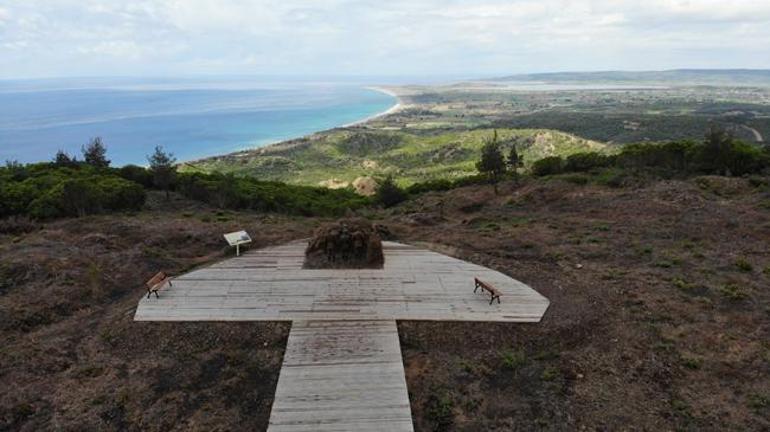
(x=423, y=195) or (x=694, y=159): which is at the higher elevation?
(x=694, y=159)

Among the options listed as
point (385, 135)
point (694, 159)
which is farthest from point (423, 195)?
point (385, 135)

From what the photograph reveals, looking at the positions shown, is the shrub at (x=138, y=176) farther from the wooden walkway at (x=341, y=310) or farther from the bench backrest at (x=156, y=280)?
the bench backrest at (x=156, y=280)

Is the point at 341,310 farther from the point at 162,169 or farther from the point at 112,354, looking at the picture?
the point at 162,169

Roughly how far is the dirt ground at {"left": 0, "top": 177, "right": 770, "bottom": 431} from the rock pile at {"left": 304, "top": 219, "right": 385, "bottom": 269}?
104 inches

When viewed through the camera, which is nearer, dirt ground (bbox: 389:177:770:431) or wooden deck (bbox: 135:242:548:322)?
dirt ground (bbox: 389:177:770:431)

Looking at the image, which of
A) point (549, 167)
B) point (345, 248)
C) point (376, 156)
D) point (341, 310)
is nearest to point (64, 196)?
point (345, 248)

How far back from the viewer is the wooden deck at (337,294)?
1133 cm

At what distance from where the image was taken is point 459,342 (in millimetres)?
10453

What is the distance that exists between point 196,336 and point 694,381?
34.1 feet

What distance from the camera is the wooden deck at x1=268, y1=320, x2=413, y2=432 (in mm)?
7984

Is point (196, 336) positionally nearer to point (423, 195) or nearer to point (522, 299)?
point (522, 299)

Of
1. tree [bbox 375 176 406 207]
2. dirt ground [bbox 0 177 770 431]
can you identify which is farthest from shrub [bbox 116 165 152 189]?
tree [bbox 375 176 406 207]

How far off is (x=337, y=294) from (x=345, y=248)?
7.87ft

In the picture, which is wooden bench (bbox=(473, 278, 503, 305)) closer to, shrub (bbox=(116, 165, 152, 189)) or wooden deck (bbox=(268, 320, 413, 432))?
wooden deck (bbox=(268, 320, 413, 432))
